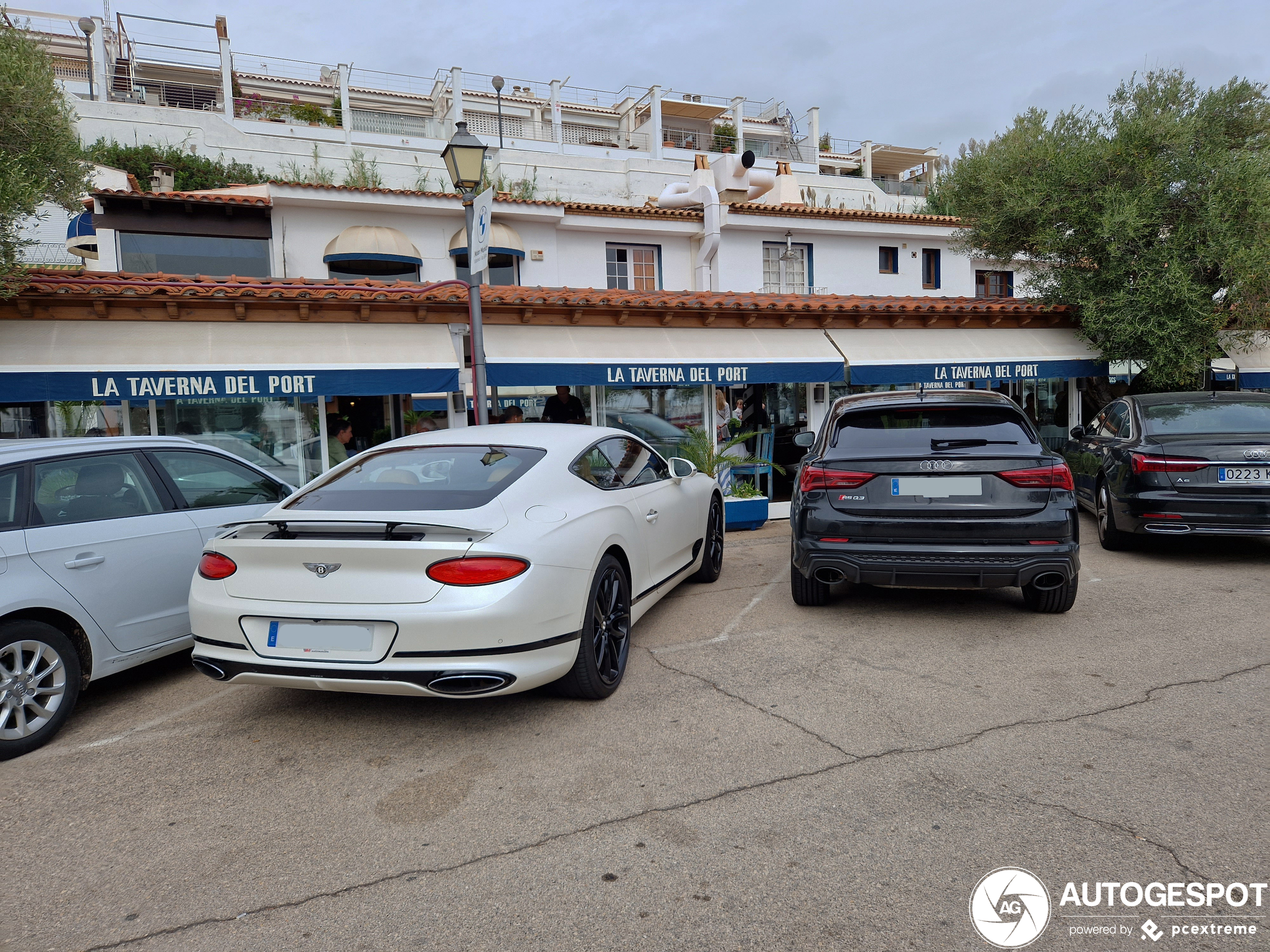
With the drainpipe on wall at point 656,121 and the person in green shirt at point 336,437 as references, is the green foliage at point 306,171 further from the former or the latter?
the person in green shirt at point 336,437

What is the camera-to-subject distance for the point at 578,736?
12.4 ft

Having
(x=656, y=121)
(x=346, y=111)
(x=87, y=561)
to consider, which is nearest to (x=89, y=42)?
(x=346, y=111)

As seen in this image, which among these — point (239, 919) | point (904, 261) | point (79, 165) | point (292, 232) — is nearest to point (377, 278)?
point (292, 232)

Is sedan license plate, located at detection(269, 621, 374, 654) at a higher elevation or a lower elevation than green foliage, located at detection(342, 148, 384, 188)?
lower

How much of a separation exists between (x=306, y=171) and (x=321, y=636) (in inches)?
1170

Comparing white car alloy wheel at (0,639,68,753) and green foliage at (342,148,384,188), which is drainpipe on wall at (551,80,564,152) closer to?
green foliage at (342,148,384,188)

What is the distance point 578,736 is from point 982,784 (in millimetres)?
1778

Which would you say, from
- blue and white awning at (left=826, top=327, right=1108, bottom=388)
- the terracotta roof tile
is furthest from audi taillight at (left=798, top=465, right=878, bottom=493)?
blue and white awning at (left=826, top=327, right=1108, bottom=388)

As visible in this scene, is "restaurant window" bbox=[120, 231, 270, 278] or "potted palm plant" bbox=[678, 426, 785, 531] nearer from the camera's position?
"potted palm plant" bbox=[678, 426, 785, 531]

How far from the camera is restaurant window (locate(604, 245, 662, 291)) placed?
1894cm

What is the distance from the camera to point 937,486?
5.14m

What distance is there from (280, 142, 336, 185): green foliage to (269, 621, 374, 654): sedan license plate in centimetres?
2737

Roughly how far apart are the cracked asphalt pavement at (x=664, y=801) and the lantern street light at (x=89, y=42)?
36298 mm

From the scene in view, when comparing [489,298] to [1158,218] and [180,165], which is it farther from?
[180,165]
